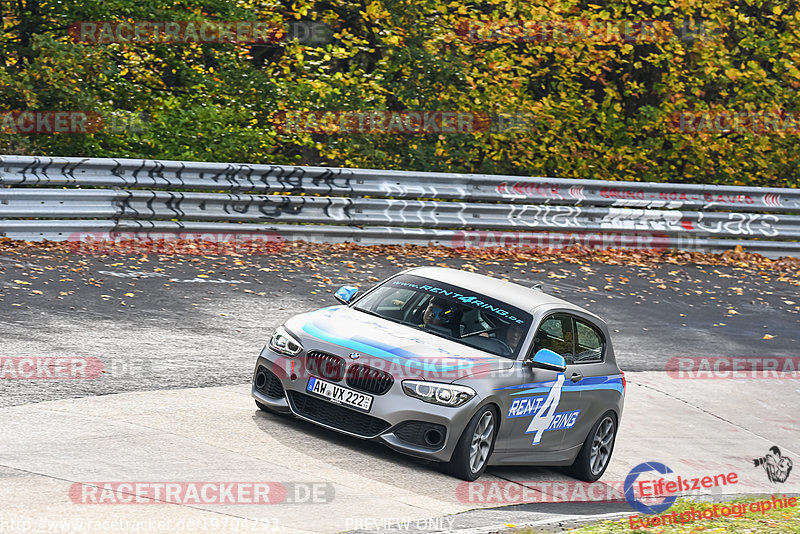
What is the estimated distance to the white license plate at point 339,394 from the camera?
8109 mm

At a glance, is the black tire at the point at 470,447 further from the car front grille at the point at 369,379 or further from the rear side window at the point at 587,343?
the rear side window at the point at 587,343

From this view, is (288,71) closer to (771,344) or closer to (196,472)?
(771,344)

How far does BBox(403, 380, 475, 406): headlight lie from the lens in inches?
314

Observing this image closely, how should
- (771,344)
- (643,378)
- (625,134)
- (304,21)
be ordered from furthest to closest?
(625,134) < (304,21) < (771,344) < (643,378)

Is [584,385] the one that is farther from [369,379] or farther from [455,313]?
[369,379]

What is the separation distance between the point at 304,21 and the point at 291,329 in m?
14.5

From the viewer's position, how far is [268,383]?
28.6ft

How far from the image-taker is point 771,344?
15328 millimetres

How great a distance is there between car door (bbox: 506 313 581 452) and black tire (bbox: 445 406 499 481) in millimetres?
198

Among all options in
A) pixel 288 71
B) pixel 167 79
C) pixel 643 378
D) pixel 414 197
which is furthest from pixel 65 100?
pixel 643 378

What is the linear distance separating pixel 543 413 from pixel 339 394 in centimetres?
169

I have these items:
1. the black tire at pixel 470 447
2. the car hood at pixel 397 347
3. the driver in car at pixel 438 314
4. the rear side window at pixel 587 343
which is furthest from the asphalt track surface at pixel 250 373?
the driver in car at pixel 438 314

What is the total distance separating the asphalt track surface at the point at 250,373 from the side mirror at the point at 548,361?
0.95 meters

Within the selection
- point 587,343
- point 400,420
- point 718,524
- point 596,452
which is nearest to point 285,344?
point 400,420
